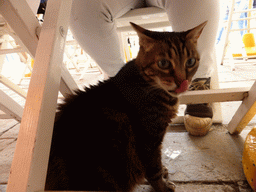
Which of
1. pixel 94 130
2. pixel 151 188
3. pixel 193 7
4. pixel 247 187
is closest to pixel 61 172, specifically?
Answer: pixel 94 130

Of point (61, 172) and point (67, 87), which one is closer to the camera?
point (61, 172)

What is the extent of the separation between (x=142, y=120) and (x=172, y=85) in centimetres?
15

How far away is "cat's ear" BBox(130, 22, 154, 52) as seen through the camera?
0.53 metres

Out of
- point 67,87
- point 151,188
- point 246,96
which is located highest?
point 67,87

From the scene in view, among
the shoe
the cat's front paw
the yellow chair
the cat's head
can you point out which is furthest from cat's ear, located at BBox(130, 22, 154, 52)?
the yellow chair

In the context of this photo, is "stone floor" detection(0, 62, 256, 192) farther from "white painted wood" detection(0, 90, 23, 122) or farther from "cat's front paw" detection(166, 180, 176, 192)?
"white painted wood" detection(0, 90, 23, 122)

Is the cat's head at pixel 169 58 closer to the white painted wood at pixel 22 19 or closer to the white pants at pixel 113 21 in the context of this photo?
the white pants at pixel 113 21

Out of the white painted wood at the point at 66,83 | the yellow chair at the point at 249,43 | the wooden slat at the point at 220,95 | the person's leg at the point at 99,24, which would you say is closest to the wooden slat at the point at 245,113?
the wooden slat at the point at 220,95

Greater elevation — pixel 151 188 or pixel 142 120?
pixel 142 120

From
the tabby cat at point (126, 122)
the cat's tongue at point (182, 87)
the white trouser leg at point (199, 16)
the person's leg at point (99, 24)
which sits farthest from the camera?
Result: the person's leg at point (99, 24)

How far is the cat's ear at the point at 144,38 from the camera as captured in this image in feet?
1.75

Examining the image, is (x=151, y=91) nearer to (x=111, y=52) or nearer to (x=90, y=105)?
(x=90, y=105)

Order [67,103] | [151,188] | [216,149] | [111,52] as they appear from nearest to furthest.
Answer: [67,103] < [151,188] < [216,149] < [111,52]

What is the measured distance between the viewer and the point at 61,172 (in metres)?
0.39
